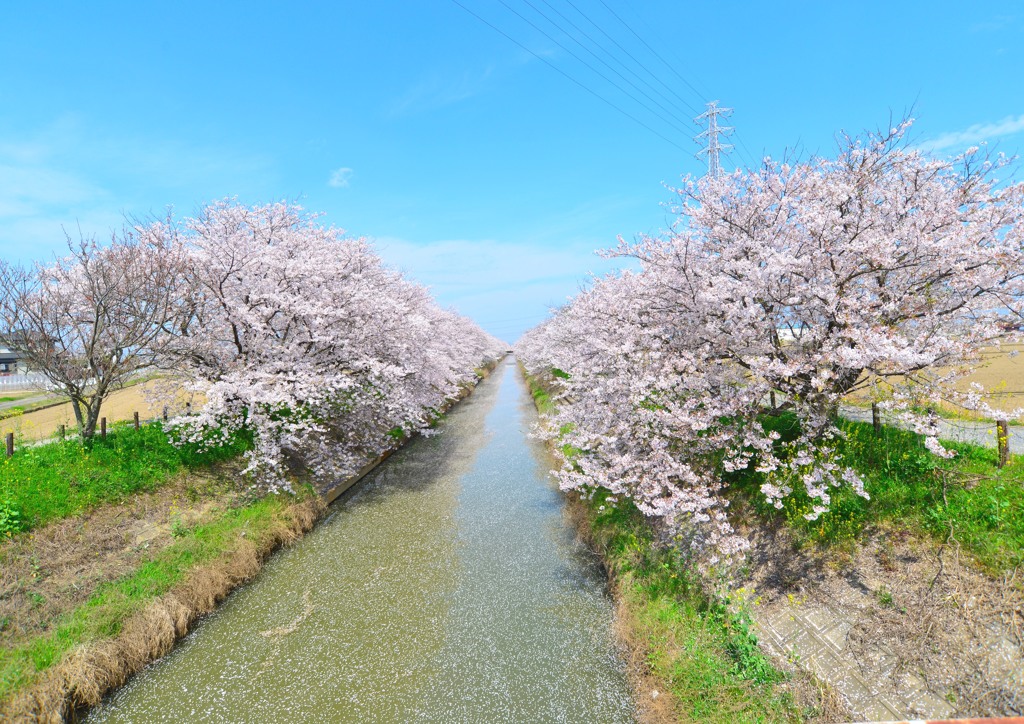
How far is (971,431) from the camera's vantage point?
11844 mm

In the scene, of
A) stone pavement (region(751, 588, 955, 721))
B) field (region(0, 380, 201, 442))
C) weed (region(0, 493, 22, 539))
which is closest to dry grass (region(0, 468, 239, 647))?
weed (region(0, 493, 22, 539))

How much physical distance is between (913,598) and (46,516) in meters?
17.1

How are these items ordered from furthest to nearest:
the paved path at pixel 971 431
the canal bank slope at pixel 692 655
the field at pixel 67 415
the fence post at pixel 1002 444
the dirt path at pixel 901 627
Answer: the field at pixel 67 415 < the paved path at pixel 971 431 < the fence post at pixel 1002 444 < the canal bank slope at pixel 692 655 < the dirt path at pixel 901 627

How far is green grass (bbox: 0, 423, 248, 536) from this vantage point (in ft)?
34.6

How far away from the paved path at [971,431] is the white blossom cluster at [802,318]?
8.15 feet

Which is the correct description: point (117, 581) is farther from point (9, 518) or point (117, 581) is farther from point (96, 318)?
point (96, 318)

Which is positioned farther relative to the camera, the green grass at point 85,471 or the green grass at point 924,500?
the green grass at point 85,471

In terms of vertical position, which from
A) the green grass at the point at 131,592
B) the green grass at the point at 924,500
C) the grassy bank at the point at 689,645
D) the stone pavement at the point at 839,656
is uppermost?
the green grass at the point at 924,500

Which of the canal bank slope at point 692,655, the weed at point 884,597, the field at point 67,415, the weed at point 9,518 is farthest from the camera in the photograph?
the field at point 67,415

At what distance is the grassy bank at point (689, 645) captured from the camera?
6242 millimetres

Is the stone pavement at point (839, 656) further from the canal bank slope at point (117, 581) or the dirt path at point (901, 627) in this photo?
the canal bank slope at point (117, 581)

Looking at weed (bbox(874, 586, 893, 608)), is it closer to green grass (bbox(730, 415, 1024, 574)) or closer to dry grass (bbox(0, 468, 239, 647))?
green grass (bbox(730, 415, 1024, 574))

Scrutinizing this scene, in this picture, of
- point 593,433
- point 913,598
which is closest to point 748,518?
point 913,598

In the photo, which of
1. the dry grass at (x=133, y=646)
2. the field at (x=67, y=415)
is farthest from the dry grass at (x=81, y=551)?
the field at (x=67, y=415)
